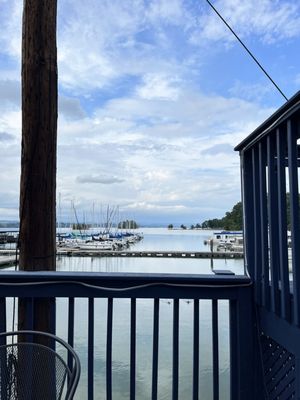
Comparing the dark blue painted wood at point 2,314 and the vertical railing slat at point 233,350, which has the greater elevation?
the dark blue painted wood at point 2,314

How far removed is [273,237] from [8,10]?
3443 mm

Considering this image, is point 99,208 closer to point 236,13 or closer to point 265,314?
point 236,13

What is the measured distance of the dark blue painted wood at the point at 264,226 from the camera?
158 cm

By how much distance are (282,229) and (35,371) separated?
1.10 meters

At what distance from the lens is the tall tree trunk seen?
2.01m

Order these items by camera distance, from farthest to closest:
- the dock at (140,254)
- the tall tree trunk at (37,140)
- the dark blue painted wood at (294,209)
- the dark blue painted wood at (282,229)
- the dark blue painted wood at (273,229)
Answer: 1. the dock at (140,254)
2. the tall tree trunk at (37,140)
3. the dark blue painted wood at (273,229)
4. the dark blue painted wood at (282,229)
5. the dark blue painted wood at (294,209)

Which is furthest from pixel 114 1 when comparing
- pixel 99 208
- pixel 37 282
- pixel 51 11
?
pixel 99 208

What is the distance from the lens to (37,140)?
2.04 meters

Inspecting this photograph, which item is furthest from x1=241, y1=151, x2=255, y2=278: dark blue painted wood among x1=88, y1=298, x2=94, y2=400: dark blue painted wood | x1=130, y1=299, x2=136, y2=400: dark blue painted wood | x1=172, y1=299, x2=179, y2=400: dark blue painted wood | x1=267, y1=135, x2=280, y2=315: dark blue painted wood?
x1=88, y1=298, x2=94, y2=400: dark blue painted wood

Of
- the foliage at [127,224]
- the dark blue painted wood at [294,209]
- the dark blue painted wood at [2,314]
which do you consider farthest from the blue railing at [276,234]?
the foliage at [127,224]

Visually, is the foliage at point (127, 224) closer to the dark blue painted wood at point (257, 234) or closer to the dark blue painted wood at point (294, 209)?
the dark blue painted wood at point (257, 234)

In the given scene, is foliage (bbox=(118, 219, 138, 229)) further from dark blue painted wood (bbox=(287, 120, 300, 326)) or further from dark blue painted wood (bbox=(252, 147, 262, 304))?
dark blue painted wood (bbox=(287, 120, 300, 326))

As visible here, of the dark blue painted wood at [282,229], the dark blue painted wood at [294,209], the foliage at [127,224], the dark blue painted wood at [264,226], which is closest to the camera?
the dark blue painted wood at [294,209]

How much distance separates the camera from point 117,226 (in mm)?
59531
